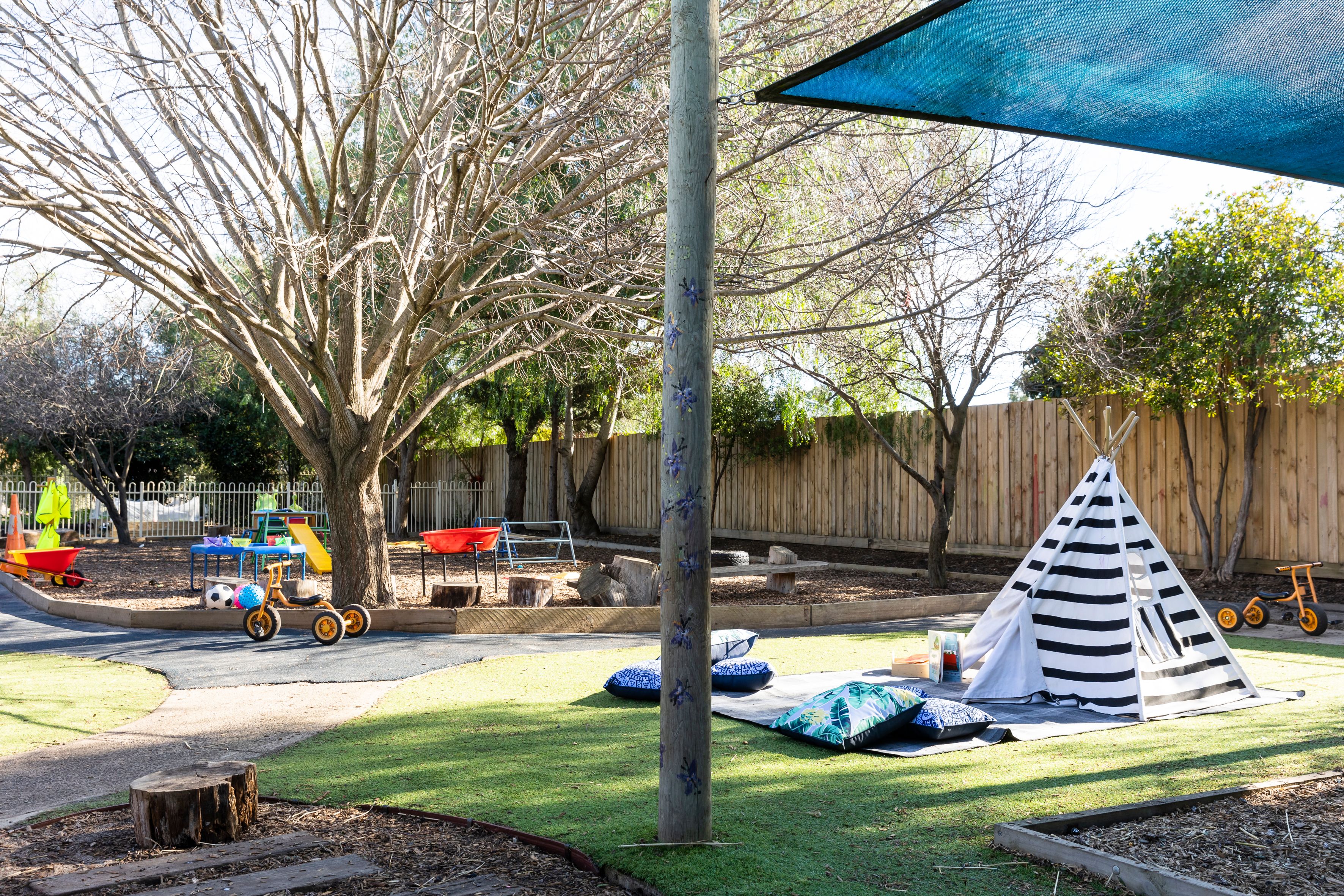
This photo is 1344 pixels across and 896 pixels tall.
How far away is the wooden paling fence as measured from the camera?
1144cm

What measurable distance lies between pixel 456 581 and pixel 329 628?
5.01m

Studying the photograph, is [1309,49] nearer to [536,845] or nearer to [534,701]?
[536,845]

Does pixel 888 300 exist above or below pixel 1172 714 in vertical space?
above

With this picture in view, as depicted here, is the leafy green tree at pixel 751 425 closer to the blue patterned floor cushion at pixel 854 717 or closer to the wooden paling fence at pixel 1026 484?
the wooden paling fence at pixel 1026 484

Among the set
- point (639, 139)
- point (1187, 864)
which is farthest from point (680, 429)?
point (639, 139)

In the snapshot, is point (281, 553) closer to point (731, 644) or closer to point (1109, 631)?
point (731, 644)

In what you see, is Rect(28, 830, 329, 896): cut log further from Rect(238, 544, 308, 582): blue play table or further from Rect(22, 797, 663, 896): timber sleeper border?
Rect(238, 544, 308, 582): blue play table

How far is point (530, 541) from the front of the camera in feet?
55.4

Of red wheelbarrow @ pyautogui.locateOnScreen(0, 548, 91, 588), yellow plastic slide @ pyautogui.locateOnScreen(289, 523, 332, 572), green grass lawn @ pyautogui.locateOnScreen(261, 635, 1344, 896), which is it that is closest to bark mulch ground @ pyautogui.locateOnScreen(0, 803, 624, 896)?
green grass lawn @ pyautogui.locateOnScreen(261, 635, 1344, 896)

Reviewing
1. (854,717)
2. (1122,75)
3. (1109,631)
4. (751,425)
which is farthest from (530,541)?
(1122,75)

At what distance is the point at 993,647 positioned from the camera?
7344 millimetres

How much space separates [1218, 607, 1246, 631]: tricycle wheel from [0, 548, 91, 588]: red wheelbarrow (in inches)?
526

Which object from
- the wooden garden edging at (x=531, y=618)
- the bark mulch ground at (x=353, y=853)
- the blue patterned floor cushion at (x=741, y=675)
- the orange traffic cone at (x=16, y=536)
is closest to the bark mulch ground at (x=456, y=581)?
the orange traffic cone at (x=16, y=536)

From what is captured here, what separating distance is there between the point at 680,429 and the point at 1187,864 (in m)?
2.41
